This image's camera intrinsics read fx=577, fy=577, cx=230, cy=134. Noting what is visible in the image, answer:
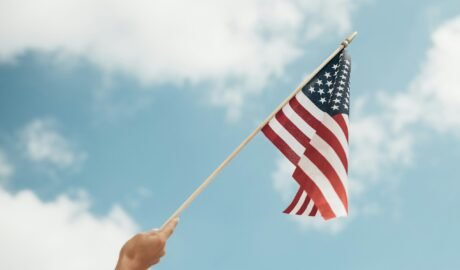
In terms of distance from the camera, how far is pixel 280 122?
36.1ft

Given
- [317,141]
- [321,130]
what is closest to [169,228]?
[317,141]

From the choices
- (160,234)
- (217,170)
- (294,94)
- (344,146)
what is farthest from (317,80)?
(160,234)

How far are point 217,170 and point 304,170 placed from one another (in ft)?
6.92

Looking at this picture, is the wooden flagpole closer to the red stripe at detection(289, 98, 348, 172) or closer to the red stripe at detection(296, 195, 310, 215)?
the red stripe at detection(289, 98, 348, 172)

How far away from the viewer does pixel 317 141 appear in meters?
11.0

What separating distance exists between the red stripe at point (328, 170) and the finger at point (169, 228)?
363 cm

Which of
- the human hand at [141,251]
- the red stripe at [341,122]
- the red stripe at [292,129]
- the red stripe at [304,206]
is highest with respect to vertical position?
the red stripe at [292,129]

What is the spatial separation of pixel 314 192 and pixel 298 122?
1444 millimetres

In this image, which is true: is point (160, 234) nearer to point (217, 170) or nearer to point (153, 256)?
point (153, 256)

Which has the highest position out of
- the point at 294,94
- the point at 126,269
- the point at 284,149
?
the point at 294,94

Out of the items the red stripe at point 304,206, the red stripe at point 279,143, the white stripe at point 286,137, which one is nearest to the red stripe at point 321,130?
the white stripe at point 286,137

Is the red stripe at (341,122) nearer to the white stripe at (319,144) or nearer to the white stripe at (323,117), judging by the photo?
the white stripe at (323,117)

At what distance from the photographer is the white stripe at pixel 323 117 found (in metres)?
11.1

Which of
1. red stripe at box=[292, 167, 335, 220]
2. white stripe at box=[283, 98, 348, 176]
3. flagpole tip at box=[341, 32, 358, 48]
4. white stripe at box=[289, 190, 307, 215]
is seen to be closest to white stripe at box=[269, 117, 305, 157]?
white stripe at box=[283, 98, 348, 176]
